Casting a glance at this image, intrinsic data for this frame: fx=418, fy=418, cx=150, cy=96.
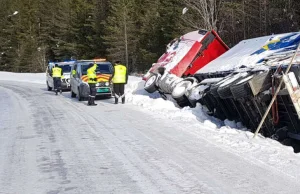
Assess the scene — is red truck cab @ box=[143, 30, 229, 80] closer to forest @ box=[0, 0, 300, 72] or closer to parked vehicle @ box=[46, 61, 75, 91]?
parked vehicle @ box=[46, 61, 75, 91]

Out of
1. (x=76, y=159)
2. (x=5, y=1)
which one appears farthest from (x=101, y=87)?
(x=5, y=1)

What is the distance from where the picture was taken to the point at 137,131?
9.20 m

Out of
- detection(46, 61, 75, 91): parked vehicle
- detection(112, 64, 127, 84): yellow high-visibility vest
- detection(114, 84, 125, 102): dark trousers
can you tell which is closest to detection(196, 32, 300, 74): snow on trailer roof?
detection(112, 64, 127, 84): yellow high-visibility vest

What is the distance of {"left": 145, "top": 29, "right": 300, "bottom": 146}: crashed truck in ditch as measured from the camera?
8.37 metres

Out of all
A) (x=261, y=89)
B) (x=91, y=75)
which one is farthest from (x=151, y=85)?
(x=261, y=89)

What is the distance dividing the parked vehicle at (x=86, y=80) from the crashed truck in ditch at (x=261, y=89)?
16.8 feet

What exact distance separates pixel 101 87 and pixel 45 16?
59061mm

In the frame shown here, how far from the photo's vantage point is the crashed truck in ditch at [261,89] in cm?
837

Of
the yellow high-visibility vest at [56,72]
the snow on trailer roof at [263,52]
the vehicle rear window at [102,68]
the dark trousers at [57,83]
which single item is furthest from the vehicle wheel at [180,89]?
the yellow high-visibility vest at [56,72]

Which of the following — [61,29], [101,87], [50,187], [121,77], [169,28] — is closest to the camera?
[50,187]

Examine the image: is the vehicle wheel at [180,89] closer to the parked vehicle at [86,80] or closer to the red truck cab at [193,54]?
the red truck cab at [193,54]

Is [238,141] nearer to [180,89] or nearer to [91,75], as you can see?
[180,89]

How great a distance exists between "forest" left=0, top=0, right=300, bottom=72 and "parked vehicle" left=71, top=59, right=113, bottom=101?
1197 centimetres

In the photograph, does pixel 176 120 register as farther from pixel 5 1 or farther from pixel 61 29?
pixel 5 1
